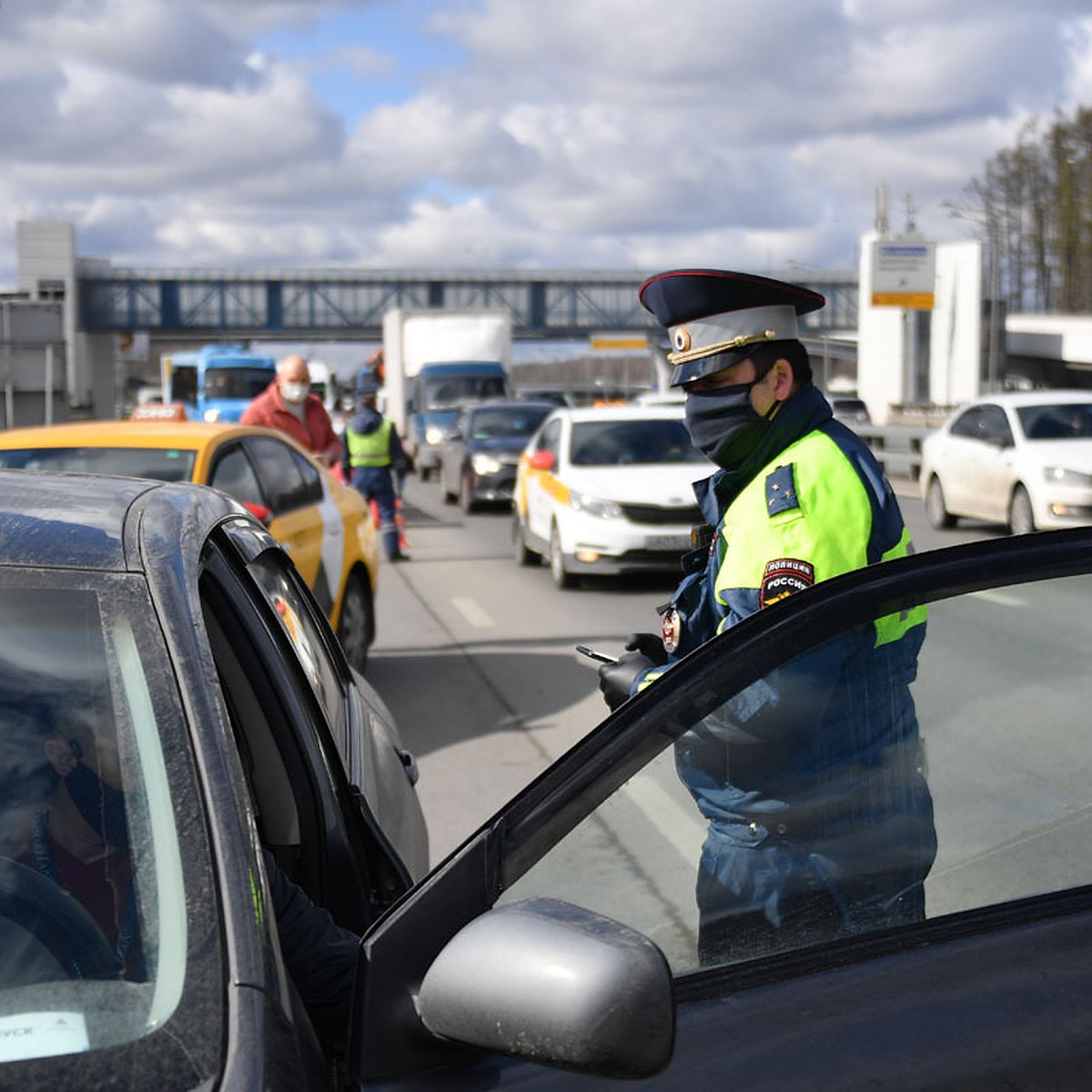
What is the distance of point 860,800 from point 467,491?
22576 millimetres

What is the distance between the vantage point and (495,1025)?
171 cm

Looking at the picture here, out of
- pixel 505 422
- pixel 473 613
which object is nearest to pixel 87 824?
pixel 473 613

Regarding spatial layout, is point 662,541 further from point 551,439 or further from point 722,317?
point 722,317

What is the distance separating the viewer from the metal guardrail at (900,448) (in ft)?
95.6

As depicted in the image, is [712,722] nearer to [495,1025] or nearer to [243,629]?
[495,1025]

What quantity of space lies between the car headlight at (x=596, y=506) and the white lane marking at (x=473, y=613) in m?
1.21

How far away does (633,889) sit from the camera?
6.48ft

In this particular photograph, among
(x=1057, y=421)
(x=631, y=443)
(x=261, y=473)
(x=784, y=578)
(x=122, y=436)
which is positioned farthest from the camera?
(x=1057, y=421)

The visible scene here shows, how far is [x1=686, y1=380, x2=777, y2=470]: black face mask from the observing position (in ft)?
10.2

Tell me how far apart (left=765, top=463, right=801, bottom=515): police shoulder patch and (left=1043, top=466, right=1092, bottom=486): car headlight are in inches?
550

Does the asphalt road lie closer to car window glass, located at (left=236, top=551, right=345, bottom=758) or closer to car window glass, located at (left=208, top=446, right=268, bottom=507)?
car window glass, located at (left=208, top=446, right=268, bottom=507)

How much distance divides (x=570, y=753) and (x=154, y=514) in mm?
846

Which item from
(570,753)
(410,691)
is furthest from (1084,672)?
(410,691)

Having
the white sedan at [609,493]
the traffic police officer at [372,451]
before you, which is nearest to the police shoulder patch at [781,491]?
the white sedan at [609,493]
